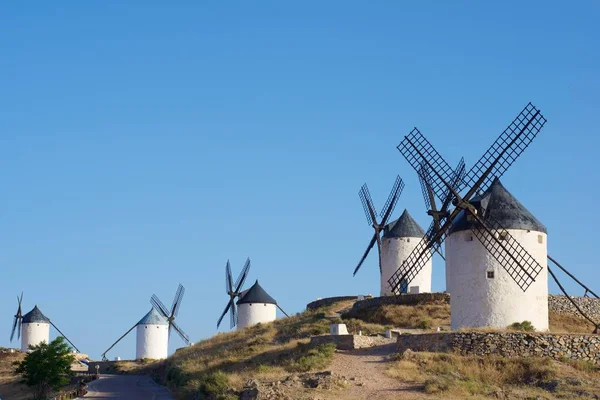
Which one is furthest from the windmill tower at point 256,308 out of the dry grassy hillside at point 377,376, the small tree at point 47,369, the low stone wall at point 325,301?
the dry grassy hillside at point 377,376

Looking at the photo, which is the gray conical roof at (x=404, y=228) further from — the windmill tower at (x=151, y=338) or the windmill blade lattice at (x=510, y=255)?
the windmill tower at (x=151, y=338)

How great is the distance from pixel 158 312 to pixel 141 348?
11.1 ft

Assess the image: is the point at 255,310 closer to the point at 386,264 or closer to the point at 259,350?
the point at 386,264

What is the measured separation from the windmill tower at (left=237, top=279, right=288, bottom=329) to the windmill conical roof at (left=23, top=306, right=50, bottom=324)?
70.0 ft

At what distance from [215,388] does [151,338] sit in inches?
1391

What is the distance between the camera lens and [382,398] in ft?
78.9

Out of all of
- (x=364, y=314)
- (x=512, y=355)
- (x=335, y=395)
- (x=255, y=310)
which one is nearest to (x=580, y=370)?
(x=512, y=355)

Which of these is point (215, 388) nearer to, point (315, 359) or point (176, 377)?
point (315, 359)

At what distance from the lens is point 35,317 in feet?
235

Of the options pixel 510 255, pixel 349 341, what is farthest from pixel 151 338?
pixel 510 255

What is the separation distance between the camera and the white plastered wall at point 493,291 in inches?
1259

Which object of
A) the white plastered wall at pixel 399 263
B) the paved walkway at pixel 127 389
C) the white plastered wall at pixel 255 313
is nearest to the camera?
the paved walkway at pixel 127 389

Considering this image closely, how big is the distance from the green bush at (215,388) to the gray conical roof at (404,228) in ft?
64.7

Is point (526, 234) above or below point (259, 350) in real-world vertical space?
above
